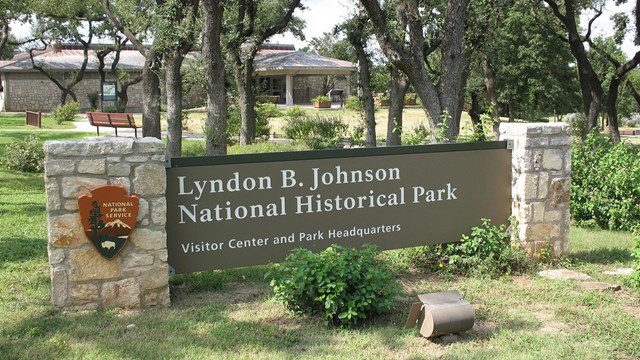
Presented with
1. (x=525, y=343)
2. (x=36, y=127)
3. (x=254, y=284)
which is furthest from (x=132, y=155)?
(x=36, y=127)

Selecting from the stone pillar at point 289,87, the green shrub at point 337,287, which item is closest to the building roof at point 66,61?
the stone pillar at point 289,87

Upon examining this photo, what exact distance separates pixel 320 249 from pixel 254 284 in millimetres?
681

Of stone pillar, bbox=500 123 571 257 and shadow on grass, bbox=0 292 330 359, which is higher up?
stone pillar, bbox=500 123 571 257

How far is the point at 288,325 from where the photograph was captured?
4957 millimetres

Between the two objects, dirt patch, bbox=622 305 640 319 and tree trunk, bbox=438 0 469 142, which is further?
tree trunk, bbox=438 0 469 142

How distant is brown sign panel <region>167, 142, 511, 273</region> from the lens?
5477 mm

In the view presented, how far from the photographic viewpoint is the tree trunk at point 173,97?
13211mm

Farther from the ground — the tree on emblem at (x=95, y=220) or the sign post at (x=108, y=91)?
the sign post at (x=108, y=91)

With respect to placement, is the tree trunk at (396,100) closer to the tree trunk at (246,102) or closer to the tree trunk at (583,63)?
the tree trunk at (246,102)

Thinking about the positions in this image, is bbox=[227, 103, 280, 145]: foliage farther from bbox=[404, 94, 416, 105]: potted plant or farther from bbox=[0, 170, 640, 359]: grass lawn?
bbox=[404, 94, 416, 105]: potted plant

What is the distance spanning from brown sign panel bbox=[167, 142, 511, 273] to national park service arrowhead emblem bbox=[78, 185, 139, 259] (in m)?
0.41

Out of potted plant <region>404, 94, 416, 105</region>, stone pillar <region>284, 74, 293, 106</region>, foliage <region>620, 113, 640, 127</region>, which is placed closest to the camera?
stone pillar <region>284, 74, 293, 106</region>

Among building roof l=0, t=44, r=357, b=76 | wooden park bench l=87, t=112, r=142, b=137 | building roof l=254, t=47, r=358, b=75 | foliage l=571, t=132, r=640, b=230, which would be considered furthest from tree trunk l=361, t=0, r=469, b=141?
building roof l=254, t=47, r=358, b=75

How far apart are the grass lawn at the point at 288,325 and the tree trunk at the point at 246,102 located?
13.7 metres
